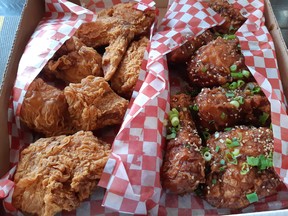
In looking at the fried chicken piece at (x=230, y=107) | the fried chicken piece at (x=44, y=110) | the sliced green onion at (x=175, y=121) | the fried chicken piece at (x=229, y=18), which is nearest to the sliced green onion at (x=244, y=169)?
the fried chicken piece at (x=230, y=107)

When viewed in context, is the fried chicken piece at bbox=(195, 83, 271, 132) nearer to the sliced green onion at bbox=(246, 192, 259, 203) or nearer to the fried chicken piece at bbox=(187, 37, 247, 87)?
the fried chicken piece at bbox=(187, 37, 247, 87)

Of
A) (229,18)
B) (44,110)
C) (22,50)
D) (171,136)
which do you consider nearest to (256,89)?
(171,136)

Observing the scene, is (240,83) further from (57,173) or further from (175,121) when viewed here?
(57,173)

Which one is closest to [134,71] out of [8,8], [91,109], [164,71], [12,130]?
[164,71]

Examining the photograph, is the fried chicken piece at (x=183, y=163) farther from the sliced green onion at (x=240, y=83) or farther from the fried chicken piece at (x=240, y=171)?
the sliced green onion at (x=240, y=83)

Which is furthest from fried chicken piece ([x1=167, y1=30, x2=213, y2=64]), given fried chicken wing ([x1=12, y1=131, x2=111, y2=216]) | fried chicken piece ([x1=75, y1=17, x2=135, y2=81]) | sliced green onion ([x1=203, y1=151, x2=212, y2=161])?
fried chicken wing ([x1=12, y1=131, x2=111, y2=216])
